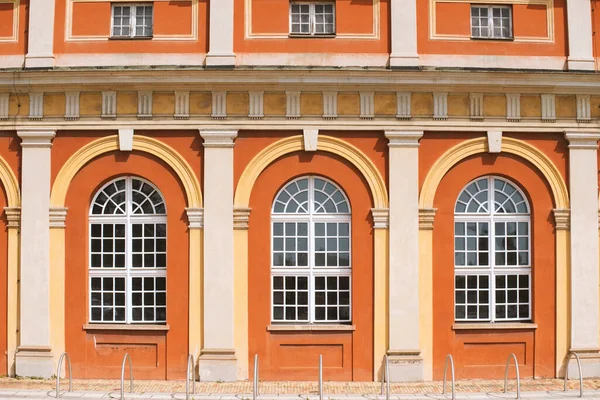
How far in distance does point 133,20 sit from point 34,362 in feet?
25.8

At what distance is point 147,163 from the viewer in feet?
59.5

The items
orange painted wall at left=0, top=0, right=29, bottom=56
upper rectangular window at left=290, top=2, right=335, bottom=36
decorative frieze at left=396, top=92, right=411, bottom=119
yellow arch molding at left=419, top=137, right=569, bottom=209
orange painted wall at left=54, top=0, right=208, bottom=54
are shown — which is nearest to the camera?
decorative frieze at left=396, top=92, right=411, bottom=119

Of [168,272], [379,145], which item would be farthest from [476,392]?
[168,272]

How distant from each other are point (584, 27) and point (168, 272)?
10774mm

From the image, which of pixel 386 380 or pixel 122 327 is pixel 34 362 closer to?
pixel 122 327

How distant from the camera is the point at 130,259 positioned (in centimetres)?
1816

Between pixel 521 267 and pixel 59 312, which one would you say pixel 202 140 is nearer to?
pixel 59 312

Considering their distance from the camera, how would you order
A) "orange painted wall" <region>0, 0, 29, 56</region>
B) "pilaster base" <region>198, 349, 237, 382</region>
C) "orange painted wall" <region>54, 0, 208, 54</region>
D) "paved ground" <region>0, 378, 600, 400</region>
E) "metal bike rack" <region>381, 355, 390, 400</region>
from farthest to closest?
"orange painted wall" <region>0, 0, 29, 56</region> < "orange painted wall" <region>54, 0, 208, 54</region> < "pilaster base" <region>198, 349, 237, 382</region> < "paved ground" <region>0, 378, 600, 400</region> < "metal bike rack" <region>381, 355, 390, 400</region>

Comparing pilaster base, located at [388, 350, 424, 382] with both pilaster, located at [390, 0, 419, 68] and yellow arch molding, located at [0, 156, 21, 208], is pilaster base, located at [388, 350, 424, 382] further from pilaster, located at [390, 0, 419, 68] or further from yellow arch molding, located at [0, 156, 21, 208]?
yellow arch molding, located at [0, 156, 21, 208]

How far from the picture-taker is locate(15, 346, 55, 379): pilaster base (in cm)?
1772

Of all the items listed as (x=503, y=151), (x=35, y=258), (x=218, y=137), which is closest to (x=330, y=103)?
(x=218, y=137)

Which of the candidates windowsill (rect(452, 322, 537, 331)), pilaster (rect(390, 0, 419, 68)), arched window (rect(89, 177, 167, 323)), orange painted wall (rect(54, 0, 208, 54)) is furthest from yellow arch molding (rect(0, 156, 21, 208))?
windowsill (rect(452, 322, 537, 331))

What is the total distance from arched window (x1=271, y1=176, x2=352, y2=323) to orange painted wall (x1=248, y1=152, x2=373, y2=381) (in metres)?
0.22

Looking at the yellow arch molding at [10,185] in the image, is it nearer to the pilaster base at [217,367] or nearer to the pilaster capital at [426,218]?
the pilaster base at [217,367]
